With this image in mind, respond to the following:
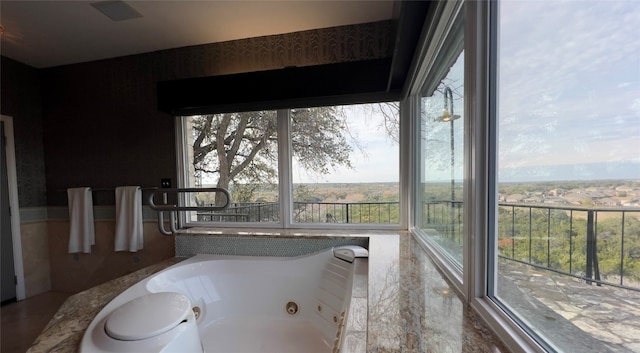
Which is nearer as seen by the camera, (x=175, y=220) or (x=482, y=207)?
(x=482, y=207)

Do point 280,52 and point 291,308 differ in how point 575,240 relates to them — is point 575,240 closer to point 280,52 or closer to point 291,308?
point 291,308

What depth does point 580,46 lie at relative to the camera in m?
0.50

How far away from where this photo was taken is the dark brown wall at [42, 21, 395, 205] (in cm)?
239

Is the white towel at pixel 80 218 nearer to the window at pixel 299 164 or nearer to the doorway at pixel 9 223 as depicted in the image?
the doorway at pixel 9 223

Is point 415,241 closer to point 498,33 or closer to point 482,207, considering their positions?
point 482,207

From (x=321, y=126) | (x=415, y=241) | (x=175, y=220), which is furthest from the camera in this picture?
(x=175, y=220)

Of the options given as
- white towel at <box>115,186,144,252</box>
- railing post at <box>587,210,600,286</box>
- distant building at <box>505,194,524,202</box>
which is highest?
distant building at <box>505,194,524,202</box>

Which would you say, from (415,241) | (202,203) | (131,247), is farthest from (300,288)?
(131,247)

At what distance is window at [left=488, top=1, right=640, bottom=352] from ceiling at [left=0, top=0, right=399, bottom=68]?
1.55 metres

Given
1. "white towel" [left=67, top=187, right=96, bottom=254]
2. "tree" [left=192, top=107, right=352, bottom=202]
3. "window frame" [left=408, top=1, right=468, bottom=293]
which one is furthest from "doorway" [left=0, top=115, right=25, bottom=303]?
"window frame" [left=408, top=1, right=468, bottom=293]

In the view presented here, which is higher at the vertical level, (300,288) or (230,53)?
(230,53)

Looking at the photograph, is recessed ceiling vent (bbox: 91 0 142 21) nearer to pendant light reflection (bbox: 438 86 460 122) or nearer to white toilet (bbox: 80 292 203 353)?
white toilet (bbox: 80 292 203 353)

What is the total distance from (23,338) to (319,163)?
2837mm

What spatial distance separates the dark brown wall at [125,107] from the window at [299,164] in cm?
43
